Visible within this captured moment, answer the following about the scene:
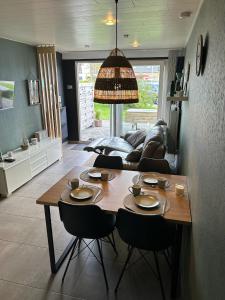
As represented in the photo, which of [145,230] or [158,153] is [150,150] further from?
[145,230]

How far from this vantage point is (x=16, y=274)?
2.19 metres

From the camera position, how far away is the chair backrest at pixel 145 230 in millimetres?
1666

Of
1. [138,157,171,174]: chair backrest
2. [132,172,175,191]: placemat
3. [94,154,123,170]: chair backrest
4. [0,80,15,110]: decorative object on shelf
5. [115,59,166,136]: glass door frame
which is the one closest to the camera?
[132,172,175,191]: placemat

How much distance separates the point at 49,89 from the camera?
5117 mm

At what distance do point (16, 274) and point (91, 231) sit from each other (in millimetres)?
948

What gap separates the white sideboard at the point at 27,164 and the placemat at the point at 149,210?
7.56 feet

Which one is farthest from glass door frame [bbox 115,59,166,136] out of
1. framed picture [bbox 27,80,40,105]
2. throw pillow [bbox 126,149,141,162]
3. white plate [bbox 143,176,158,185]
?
white plate [bbox 143,176,158,185]

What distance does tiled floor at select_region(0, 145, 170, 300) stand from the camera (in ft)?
6.51

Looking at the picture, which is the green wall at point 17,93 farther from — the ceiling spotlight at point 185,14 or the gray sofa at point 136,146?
the ceiling spotlight at point 185,14

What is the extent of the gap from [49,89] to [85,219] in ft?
13.1

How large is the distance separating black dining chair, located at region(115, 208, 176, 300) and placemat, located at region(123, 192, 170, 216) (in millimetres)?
121

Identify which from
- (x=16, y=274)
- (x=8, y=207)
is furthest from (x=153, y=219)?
(x=8, y=207)

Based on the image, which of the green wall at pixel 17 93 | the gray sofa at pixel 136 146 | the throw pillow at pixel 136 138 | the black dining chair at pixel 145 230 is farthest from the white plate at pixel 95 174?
the throw pillow at pixel 136 138

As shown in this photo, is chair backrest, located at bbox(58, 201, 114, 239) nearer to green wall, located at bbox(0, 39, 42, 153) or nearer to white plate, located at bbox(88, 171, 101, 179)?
white plate, located at bbox(88, 171, 101, 179)
